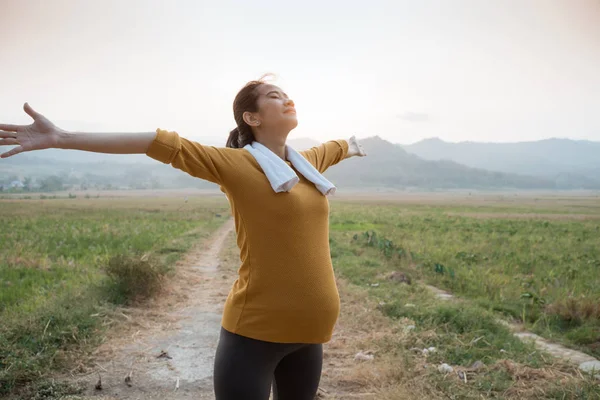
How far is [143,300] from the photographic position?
6336mm

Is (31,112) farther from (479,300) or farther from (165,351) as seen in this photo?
(479,300)

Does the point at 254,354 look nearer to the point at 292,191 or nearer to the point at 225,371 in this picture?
the point at 225,371

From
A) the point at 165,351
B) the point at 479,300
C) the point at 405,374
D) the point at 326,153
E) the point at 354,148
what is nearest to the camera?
the point at 326,153

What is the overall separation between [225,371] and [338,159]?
1423 mm

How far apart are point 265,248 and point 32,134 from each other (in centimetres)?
97

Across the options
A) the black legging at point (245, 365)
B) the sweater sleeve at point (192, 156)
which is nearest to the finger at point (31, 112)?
the sweater sleeve at point (192, 156)

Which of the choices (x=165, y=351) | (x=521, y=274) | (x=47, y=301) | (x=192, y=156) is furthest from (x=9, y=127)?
(x=521, y=274)

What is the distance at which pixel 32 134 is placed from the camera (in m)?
1.71

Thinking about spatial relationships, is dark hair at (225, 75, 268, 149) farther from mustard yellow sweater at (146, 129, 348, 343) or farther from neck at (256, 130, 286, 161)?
mustard yellow sweater at (146, 129, 348, 343)

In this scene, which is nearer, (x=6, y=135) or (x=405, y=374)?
(x=6, y=135)

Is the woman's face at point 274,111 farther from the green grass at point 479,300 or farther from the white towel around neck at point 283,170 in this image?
the green grass at point 479,300

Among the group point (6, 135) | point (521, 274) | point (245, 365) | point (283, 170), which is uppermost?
point (6, 135)

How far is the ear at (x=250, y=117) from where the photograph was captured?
81.5 inches

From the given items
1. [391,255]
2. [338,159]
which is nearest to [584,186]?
[391,255]
